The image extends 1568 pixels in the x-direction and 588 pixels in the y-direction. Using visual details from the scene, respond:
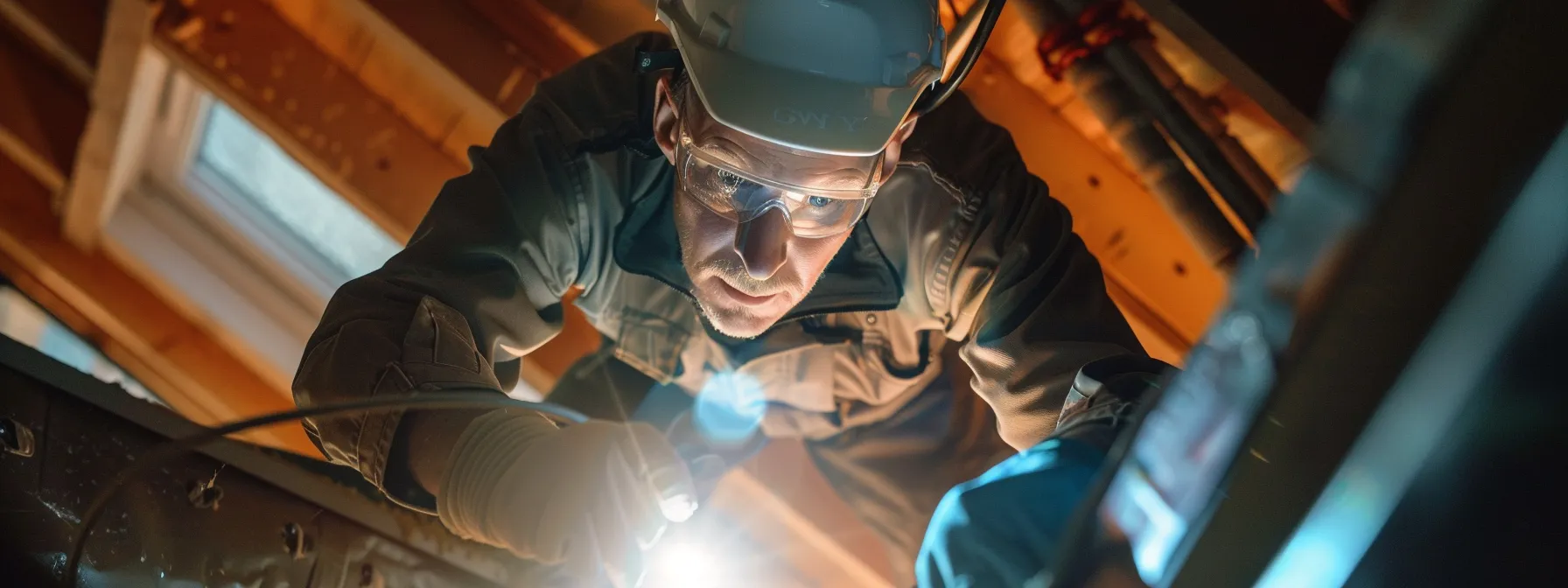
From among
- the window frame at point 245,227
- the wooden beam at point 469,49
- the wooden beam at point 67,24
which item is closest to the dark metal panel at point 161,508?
the wooden beam at point 469,49

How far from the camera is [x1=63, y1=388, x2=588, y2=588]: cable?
70cm

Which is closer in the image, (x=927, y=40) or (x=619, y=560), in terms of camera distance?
(x=619, y=560)

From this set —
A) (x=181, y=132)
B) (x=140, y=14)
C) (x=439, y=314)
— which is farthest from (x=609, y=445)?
(x=181, y=132)

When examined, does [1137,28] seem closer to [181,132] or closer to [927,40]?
[927,40]

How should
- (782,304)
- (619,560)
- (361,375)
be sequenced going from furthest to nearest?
1. (782,304)
2. (361,375)
3. (619,560)

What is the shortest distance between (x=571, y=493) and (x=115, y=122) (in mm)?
1729

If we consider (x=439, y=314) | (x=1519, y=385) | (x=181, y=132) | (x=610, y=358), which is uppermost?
(x=1519, y=385)

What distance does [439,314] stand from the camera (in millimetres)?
1080

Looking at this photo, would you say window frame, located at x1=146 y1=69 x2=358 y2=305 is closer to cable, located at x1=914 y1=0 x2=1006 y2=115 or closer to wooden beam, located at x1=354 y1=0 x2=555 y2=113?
wooden beam, located at x1=354 y1=0 x2=555 y2=113

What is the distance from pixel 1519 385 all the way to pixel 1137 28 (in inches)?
47.7

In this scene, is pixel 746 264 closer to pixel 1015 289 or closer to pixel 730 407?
pixel 1015 289

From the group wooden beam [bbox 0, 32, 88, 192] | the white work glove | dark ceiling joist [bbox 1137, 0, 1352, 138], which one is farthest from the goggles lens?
wooden beam [bbox 0, 32, 88, 192]

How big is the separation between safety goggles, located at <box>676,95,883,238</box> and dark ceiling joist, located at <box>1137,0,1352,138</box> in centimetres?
49

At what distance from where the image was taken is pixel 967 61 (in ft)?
3.80
